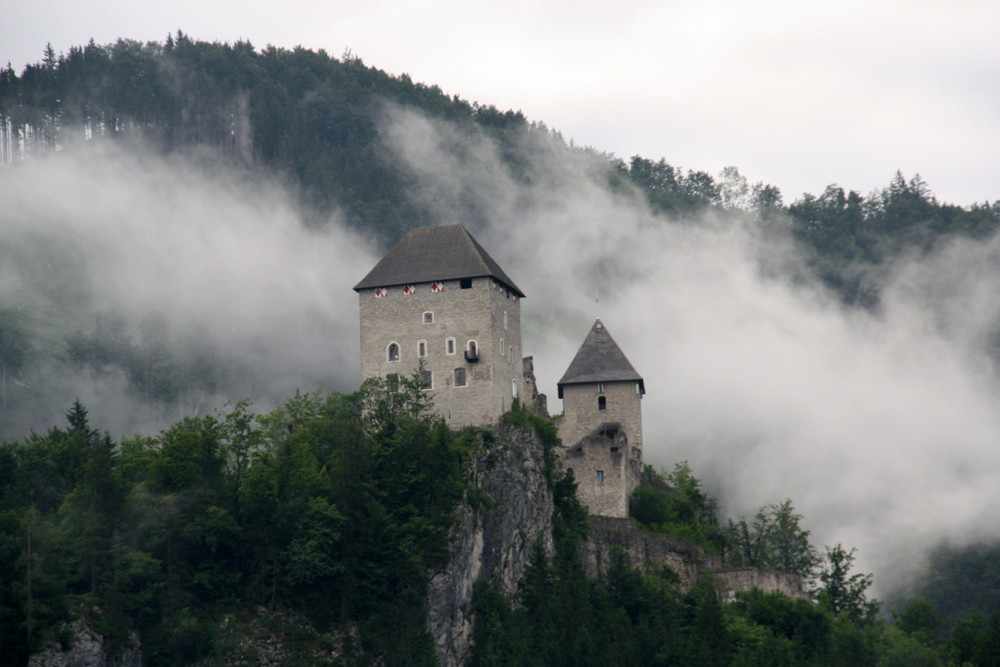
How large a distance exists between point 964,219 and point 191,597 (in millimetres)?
121166

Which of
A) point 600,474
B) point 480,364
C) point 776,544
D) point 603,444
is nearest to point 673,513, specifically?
point 600,474

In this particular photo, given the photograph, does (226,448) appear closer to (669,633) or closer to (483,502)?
(483,502)

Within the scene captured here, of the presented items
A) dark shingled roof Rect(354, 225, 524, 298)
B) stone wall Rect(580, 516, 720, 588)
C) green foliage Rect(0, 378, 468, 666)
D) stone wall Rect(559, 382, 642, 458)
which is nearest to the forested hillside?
green foliage Rect(0, 378, 468, 666)

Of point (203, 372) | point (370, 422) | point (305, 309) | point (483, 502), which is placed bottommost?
point (483, 502)

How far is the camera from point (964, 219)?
149 meters

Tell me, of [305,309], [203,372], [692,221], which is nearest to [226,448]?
[203,372]

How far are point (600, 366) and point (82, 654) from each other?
32.3 meters

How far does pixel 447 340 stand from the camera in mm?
59594

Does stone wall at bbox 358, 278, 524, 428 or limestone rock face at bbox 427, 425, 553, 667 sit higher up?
stone wall at bbox 358, 278, 524, 428

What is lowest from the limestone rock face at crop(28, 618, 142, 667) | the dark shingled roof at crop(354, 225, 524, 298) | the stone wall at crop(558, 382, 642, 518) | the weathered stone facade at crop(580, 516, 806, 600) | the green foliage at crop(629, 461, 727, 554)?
the limestone rock face at crop(28, 618, 142, 667)

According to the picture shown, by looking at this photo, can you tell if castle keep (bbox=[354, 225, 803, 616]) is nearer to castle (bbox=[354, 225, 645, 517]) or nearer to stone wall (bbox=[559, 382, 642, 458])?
castle (bbox=[354, 225, 645, 517])

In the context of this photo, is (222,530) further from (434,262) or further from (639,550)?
(639,550)

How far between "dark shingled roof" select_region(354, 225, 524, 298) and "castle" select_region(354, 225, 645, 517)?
47 mm

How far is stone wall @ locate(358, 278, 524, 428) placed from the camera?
58.7m
